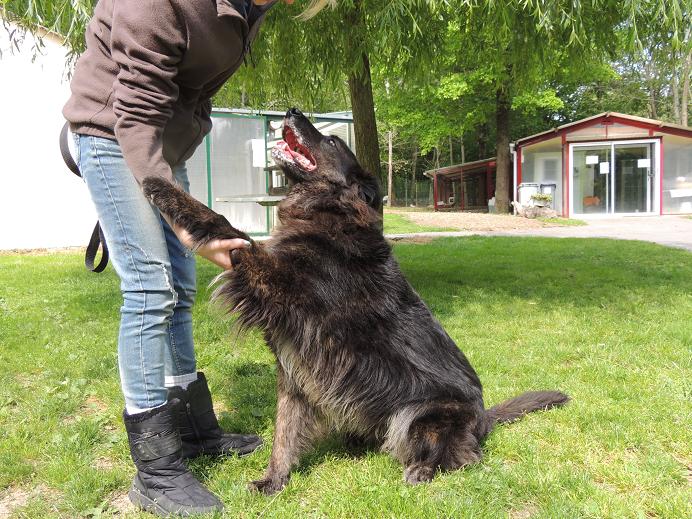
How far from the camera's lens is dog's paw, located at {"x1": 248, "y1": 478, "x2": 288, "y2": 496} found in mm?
2428

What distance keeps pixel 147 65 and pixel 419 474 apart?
6.92 feet

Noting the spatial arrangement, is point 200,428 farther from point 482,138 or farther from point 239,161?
point 482,138

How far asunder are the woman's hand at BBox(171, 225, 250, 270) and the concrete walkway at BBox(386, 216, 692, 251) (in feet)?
36.1

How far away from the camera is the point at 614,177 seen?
71.0 feet

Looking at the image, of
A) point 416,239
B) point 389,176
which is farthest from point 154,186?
point 389,176

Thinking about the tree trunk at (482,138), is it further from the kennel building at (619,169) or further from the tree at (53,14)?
the tree at (53,14)

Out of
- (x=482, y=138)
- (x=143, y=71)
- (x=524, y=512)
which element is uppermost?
(x=482, y=138)

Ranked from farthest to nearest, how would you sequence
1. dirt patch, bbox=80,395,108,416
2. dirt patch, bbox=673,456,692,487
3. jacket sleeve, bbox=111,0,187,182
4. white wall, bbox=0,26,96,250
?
white wall, bbox=0,26,96,250
dirt patch, bbox=80,395,108,416
dirt patch, bbox=673,456,692,487
jacket sleeve, bbox=111,0,187,182

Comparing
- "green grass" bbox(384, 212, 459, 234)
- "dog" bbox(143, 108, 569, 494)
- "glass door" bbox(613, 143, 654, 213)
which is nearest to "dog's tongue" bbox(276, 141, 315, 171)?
"dog" bbox(143, 108, 569, 494)

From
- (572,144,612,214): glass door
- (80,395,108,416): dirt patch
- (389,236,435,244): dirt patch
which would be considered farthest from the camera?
(572,144,612,214): glass door

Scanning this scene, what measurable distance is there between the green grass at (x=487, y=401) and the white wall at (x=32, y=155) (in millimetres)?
5762

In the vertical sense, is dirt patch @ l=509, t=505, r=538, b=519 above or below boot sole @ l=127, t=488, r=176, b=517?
below

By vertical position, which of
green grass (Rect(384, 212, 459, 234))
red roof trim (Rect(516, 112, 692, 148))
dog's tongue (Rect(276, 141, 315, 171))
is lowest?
green grass (Rect(384, 212, 459, 234))

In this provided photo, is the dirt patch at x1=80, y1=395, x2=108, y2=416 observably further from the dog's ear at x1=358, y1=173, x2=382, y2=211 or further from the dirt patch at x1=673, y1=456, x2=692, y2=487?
the dirt patch at x1=673, y1=456, x2=692, y2=487
